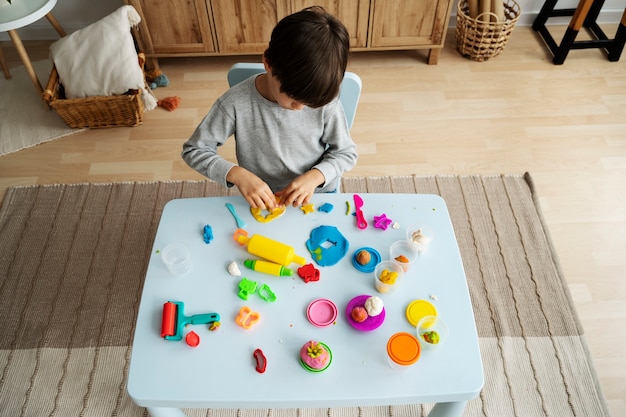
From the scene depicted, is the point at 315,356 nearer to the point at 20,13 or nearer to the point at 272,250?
the point at 272,250

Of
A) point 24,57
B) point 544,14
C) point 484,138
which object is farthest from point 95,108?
point 544,14

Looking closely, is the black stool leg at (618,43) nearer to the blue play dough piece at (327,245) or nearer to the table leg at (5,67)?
the blue play dough piece at (327,245)

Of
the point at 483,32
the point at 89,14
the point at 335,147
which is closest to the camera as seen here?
the point at 335,147

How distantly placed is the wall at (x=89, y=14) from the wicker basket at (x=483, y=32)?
167mm

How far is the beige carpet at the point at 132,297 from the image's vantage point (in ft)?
4.50

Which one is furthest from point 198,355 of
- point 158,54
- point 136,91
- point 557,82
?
point 557,82

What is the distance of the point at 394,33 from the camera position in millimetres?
2246

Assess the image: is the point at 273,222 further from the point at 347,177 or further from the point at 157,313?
the point at 347,177

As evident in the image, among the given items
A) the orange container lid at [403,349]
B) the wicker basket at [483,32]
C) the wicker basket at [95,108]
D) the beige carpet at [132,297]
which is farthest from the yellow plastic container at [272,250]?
the wicker basket at [483,32]

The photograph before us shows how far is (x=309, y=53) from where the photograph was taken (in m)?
0.84

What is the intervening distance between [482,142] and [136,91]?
5.07 feet

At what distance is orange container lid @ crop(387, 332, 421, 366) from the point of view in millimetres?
834

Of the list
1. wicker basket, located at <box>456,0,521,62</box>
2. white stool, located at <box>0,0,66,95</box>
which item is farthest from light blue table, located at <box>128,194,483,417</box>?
wicker basket, located at <box>456,0,521,62</box>

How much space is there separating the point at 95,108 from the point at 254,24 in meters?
0.81
